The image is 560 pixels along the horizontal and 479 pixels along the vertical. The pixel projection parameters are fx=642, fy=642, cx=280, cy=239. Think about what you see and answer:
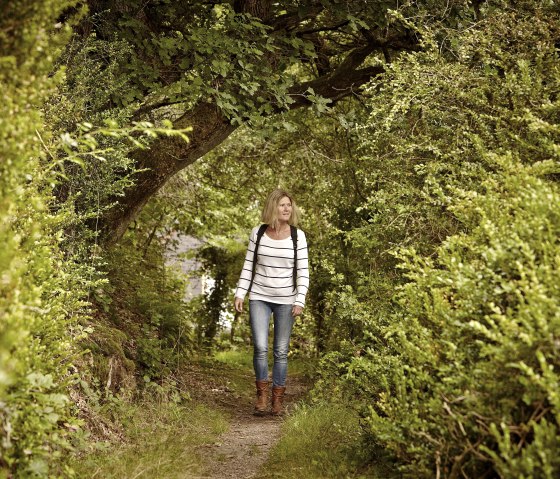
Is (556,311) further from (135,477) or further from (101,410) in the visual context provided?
(101,410)

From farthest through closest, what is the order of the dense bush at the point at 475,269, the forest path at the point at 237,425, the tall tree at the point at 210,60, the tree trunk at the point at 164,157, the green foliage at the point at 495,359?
1. the tree trunk at the point at 164,157
2. the tall tree at the point at 210,60
3. the forest path at the point at 237,425
4. the dense bush at the point at 475,269
5. the green foliage at the point at 495,359

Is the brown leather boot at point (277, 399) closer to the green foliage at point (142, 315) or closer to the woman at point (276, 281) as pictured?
the woman at point (276, 281)

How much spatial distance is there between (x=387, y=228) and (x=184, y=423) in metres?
2.72

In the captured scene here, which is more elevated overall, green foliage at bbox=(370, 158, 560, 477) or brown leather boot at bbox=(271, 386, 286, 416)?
green foliage at bbox=(370, 158, 560, 477)

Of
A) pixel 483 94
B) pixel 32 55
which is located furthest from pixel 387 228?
pixel 32 55

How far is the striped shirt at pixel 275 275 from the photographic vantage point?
693 cm

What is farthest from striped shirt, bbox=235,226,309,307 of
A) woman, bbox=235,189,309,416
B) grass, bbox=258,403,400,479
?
grass, bbox=258,403,400,479

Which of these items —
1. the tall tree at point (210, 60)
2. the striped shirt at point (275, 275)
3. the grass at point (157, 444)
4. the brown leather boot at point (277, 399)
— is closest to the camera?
the grass at point (157, 444)

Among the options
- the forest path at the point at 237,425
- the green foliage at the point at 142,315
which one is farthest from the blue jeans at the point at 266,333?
the green foliage at the point at 142,315

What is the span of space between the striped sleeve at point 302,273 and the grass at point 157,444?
4.98ft

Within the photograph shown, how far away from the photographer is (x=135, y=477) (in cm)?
412

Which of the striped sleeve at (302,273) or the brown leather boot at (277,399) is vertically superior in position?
the striped sleeve at (302,273)

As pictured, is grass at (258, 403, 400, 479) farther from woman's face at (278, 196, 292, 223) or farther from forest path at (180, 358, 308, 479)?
woman's face at (278, 196, 292, 223)

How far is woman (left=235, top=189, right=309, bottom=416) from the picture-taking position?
6934 mm
